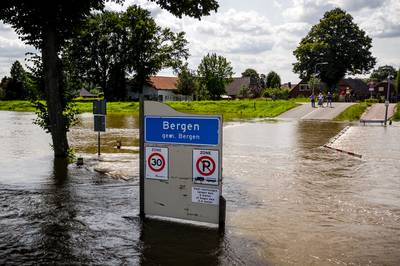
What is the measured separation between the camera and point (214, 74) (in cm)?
8244

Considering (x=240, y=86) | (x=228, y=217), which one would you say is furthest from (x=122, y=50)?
(x=228, y=217)

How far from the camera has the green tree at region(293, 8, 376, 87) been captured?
7588 centimetres

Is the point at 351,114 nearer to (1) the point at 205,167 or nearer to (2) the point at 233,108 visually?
(2) the point at 233,108

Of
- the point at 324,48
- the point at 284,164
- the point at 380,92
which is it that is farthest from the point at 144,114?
the point at 380,92

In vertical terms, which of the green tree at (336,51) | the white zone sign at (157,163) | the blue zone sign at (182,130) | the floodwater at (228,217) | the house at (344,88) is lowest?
the floodwater at (228,217)

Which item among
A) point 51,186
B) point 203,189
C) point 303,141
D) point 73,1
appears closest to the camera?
point 203,189

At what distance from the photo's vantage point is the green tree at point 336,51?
249 ft

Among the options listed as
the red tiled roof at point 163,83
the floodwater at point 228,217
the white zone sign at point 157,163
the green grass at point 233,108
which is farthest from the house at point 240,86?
the white zone sign at point 157,163

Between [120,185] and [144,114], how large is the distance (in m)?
3.85

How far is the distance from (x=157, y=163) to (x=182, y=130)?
78 centimetres

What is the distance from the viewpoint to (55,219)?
7547mm

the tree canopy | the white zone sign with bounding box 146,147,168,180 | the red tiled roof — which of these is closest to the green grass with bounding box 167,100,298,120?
the tree canopy

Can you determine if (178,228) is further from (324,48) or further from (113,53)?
(324,48)

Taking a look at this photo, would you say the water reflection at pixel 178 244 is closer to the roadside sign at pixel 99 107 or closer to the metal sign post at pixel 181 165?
the metal sign post at pixel 181 165
